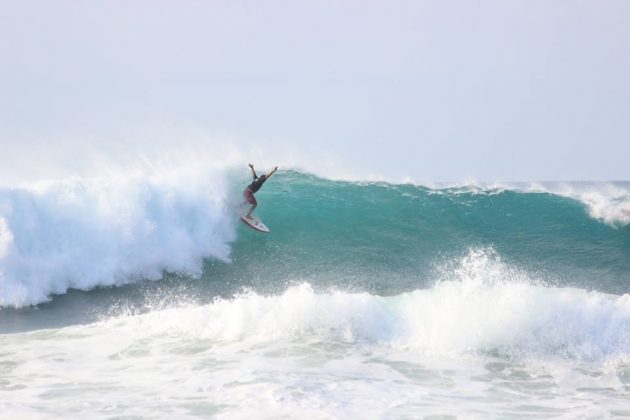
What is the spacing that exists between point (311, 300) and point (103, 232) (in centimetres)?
647

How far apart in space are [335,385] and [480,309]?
11.1 ft

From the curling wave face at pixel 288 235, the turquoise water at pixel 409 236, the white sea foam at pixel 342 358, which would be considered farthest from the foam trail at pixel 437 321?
the turquoise water at pixel 409 236

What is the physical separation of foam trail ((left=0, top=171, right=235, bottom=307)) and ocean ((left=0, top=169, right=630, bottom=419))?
0.04 m

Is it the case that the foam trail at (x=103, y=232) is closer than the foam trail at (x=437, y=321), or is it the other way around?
the foam trail at (x=437, y=321)

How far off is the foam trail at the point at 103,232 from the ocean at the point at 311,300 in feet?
0.14

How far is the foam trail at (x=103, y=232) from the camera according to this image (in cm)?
1372

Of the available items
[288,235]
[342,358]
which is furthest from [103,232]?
[342,358]

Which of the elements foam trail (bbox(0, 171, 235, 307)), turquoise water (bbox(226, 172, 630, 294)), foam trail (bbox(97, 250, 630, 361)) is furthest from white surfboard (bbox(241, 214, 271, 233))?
foam trail (bbox(97, 250, 630, 361))

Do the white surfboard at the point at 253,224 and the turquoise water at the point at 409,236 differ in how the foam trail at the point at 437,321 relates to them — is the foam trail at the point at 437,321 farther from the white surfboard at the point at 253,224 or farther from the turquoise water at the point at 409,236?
the white surfboard at the point at 253,224

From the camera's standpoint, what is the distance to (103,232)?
49.7ft

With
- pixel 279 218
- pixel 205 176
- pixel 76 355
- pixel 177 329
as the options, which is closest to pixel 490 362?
pixel 177 329

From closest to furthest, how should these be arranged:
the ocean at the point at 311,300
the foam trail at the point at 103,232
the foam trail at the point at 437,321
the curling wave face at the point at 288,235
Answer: the ocean at the point at 311,300, the foam trail at the point at 437,321, the foam trail at the point at 103,232, the curling wave face at the point at 288,235

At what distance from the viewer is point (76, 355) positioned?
31.3 ft

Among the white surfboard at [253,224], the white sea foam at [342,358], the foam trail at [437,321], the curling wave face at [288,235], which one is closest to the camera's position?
the white sea foam at [342,358]
